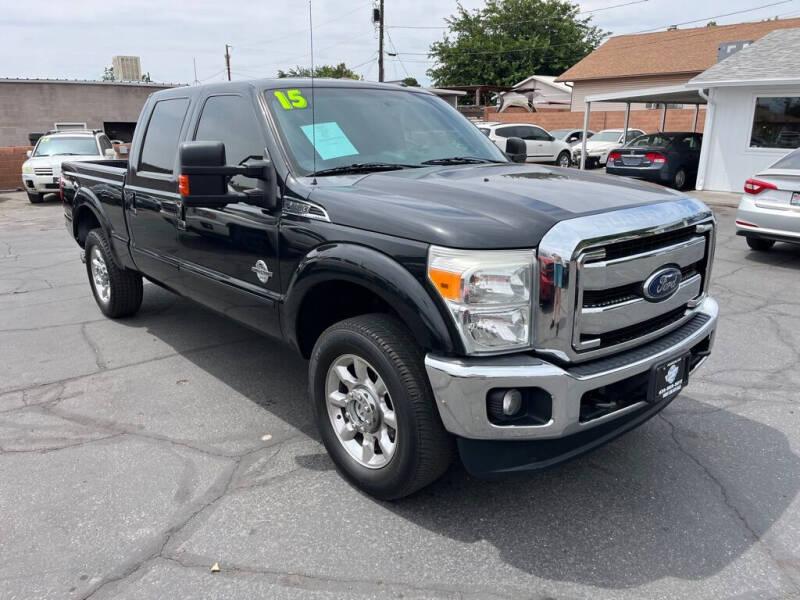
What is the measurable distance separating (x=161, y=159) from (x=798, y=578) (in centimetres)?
452

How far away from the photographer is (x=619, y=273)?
2.62m

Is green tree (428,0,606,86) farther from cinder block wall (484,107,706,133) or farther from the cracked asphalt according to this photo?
the cracked asphalt

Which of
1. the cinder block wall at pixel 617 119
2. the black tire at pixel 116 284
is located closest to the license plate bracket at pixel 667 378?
the black tire at pixel 116 284


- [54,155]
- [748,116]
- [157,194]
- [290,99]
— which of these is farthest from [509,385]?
[54,155]

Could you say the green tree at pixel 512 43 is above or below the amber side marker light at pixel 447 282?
above

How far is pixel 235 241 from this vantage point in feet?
12.2

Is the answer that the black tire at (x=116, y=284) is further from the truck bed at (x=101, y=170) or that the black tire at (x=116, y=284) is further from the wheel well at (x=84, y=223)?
the truck bed at (x=101, y=170)

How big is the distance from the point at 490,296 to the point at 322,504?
1.37m

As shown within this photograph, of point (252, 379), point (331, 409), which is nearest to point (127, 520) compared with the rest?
point (331, 409)

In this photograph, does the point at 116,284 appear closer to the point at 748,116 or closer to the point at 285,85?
the point at 285,85

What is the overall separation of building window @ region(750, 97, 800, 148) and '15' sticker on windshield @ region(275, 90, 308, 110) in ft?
47.0

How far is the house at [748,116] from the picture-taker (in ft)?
47.4

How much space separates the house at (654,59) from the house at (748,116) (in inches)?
737

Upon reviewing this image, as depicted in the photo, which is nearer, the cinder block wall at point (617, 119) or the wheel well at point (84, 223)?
the wheel well at point (84, 223)
